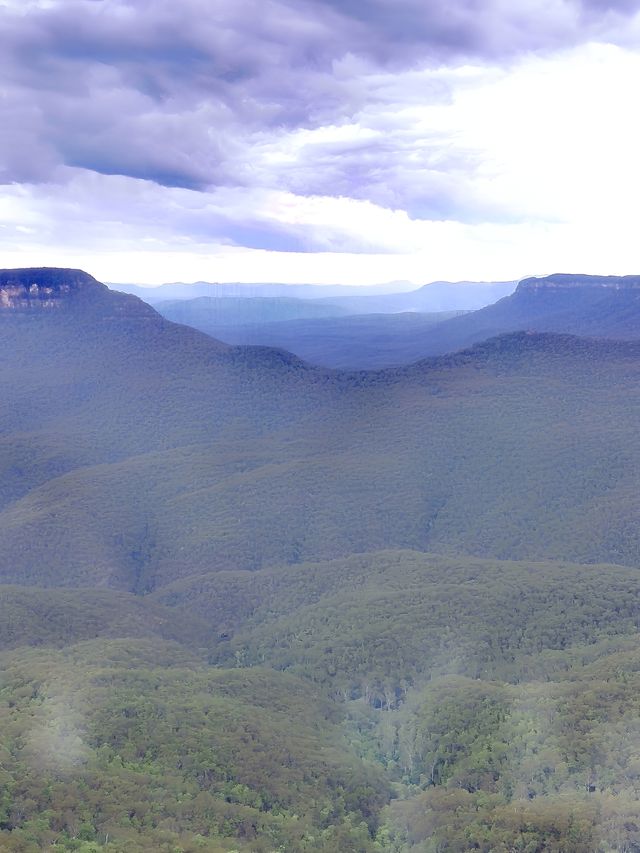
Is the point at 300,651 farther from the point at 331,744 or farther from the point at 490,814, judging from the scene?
the point at 490,814

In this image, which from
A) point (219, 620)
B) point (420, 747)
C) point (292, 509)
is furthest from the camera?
point (292, 509)

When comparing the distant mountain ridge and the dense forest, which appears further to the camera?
the distant mountain ridge

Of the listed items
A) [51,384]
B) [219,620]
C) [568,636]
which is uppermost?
[51,384]

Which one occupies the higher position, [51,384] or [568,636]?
[51,384]

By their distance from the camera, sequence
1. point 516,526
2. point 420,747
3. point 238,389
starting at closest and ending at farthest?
point 420,747, point 516,526, point 238,389

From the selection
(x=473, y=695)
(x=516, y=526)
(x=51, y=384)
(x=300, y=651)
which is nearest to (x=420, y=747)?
(x=473, y=695)

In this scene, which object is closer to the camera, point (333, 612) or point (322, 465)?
point (333, 612)

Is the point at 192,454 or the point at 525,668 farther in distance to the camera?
the point at 192,454

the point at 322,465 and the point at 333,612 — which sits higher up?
the point at 322,465
